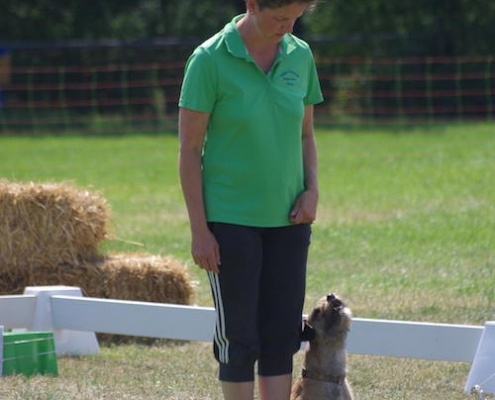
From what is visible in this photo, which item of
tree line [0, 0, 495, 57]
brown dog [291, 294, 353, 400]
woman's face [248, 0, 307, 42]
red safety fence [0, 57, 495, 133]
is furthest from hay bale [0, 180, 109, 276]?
tree line [0, 0, 495, 57]

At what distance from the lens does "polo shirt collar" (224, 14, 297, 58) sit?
13.3ft

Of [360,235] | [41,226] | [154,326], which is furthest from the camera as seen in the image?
[360,235]

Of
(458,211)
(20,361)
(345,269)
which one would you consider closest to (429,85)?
(458,211)

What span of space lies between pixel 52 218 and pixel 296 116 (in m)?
3.68

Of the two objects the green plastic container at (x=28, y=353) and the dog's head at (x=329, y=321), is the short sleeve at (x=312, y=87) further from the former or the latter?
the green plastic container at (x=28, y=353)

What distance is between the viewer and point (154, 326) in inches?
244

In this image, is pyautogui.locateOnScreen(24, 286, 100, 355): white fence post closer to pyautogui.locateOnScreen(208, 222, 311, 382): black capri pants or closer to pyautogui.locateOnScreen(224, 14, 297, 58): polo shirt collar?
pyautogui.locateOnScreen(208, 222, 311, 382): black capri pants

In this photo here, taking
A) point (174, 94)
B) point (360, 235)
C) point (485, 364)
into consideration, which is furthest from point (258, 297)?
point (174, 94)

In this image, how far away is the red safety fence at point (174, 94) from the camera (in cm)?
2352

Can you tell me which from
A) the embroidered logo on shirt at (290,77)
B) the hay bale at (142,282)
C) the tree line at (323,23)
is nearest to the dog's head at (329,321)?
the embroidered logo on shirt at (290,77)

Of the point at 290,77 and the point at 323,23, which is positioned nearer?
the point at 290,77

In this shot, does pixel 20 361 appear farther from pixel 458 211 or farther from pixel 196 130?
pixel 458 211

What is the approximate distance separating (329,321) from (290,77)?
39.9 inches

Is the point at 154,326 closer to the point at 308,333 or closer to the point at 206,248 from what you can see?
the point at 308,333
